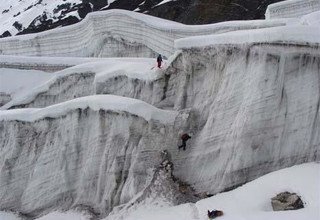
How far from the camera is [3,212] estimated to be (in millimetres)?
22672

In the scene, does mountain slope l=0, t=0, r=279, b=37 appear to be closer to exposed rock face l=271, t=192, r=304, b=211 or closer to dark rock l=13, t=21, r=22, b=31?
dark rock l=13, t=21, r=22, b=31

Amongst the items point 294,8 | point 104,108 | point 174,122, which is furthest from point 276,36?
point 294,8

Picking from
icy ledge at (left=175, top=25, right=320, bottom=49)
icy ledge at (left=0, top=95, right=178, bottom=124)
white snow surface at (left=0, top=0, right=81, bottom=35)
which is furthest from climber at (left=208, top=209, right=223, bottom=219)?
white snow surface at (left=0, top=0, right=81, bottom=35)

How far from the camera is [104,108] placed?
2058cm

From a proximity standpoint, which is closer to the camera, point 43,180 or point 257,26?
point 43,180

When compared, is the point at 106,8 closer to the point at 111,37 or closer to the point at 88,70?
the point at 111,37

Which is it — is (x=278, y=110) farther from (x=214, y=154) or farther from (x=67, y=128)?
(x=67, y=128)

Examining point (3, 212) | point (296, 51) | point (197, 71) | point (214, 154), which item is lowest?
point (3, 212)

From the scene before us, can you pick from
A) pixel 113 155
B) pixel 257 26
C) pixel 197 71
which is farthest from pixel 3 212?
pixel 257 26

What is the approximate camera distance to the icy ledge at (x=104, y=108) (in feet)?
64.1

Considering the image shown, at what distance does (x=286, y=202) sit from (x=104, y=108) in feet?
24.6

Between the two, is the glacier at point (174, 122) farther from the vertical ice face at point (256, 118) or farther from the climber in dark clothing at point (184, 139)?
the climber in dark clothing at point (184, 139)

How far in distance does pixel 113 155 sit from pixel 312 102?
6629 mm

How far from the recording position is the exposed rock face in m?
14.8
